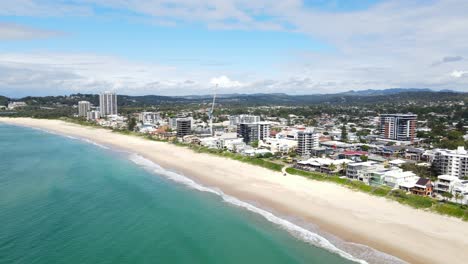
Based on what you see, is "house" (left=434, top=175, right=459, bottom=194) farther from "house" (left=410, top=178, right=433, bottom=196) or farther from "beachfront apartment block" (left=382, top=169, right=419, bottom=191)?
"beachfront apartment block" (left=382, top=169, right=419, bottom=191)

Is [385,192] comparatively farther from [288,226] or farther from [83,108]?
[83,108]

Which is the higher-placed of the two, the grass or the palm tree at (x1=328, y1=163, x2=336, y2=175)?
the palm tree at (x1=328, y1=163, x2=336, y2=175)

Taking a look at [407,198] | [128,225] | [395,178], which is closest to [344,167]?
[395,178]

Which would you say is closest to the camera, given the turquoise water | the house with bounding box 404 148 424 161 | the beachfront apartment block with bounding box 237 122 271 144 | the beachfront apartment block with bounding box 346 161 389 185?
the turquoise water

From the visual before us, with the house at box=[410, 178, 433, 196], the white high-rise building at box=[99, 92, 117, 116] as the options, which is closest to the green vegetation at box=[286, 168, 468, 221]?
the house at box=[410, 178, 433, 196]

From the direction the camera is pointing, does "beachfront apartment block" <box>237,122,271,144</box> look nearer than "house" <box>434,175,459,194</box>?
No

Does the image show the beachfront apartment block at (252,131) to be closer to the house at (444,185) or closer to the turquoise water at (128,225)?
the turquoise water at (128,225)

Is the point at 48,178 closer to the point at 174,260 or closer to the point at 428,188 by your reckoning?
the point at 174,260
